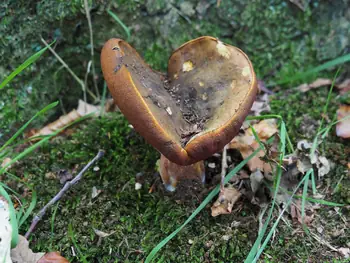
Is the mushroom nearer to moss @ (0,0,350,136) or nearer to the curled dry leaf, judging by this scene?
the curled dry leaf

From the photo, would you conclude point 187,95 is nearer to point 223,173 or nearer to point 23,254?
point 223,173

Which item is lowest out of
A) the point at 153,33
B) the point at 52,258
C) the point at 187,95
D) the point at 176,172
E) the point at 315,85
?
the point at 315,85

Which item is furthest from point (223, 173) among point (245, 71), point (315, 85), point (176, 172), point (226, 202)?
point (315, 85)

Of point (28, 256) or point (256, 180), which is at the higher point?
point (28, 256)

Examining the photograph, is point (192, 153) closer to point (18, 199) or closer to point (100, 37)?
point (18, 199)

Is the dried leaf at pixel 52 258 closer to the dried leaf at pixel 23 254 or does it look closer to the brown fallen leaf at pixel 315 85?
the dried leaf at pixel 23 254

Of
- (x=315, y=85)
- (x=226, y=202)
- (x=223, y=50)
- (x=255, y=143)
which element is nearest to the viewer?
(x=223, y=50)

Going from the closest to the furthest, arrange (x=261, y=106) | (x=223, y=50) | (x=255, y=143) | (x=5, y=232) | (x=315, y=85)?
(x=5, y=232), (x=223, y=50), (x=255, y=143), (x=261, y=106), (x=315, y=85)
